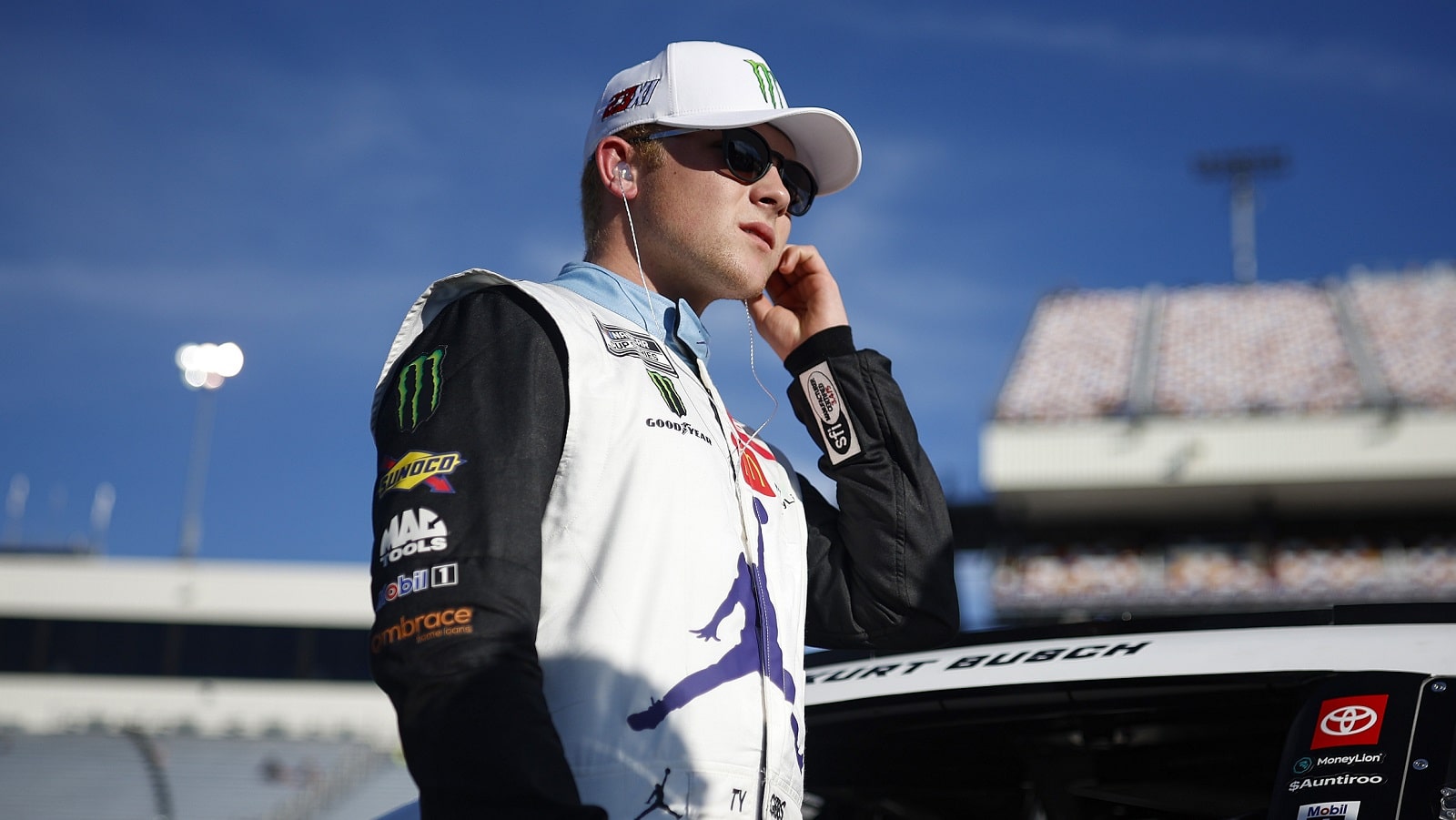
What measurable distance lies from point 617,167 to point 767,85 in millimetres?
273

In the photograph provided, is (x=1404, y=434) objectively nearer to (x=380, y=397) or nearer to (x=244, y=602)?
(x=244, y=602)

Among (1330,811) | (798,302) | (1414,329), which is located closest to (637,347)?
(798,302)

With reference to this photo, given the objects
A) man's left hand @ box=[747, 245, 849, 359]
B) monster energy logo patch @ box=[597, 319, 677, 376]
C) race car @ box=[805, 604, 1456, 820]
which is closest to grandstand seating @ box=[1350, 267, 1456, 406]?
race car @ box=[805, 604, 1456, 820]

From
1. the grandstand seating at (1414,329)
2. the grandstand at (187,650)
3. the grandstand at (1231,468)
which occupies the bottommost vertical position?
the grandstand at (187,650)

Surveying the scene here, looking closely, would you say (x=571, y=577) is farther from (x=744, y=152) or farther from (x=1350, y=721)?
(x=1350, y=721)

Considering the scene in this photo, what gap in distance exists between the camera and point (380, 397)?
177cm

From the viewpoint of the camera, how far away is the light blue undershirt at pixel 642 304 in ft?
6.64

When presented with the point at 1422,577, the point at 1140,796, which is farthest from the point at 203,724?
the point at 1140,796

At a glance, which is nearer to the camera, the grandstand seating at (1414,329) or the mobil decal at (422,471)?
the mobil decal at (422,471)

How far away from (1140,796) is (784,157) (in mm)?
1695

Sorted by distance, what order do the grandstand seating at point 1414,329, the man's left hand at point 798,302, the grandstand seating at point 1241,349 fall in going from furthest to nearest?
the grandstand seating at point 1241,349
the grandstand seating at point 1414,329
the man's left hand at point 798,302

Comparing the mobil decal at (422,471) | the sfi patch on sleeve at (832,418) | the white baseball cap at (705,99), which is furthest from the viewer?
the sfi patch on sleeve at (832,418)

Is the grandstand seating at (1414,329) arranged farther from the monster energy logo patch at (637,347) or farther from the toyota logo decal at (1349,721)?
the monster energy logo patch at (637,347)

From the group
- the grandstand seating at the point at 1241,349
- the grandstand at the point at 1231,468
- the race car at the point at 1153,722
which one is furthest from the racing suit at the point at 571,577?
the grandstand seating at the point at 1241,349
